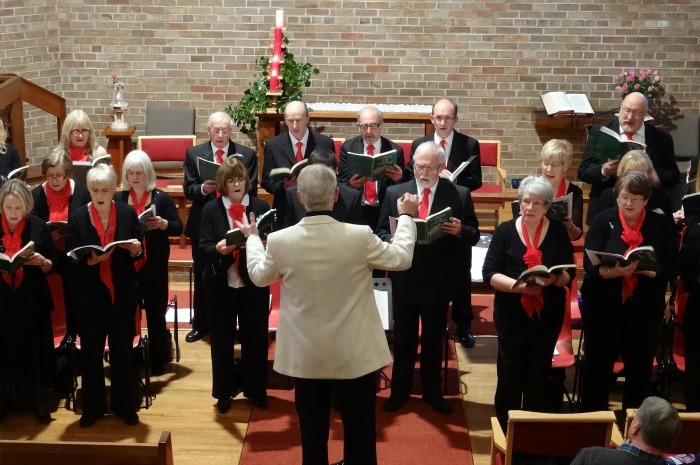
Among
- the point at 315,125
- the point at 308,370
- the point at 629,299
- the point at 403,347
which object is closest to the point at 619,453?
the point at 308,370

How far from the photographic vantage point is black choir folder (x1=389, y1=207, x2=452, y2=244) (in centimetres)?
532

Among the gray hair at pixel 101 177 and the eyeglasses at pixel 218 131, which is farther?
the eyeglasses at pixel 218 131

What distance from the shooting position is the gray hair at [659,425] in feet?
11.6

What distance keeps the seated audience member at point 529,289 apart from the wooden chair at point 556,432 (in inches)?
46.1

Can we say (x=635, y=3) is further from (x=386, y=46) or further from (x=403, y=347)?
(x=403, y=347)

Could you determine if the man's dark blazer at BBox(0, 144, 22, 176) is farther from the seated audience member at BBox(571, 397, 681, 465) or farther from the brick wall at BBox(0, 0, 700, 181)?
the seated audience member at BBox(571, 397, 681, 465)

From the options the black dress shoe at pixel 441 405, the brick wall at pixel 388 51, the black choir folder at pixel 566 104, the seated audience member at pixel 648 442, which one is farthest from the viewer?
the brick wall at pixel 388 51

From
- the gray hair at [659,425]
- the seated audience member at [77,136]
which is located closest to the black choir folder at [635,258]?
the gray hair at [659,425]

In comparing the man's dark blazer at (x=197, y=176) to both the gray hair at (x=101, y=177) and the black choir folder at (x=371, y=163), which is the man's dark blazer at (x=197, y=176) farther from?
the gray hair at (x=101, y=177)

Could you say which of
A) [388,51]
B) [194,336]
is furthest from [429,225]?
[388,51]

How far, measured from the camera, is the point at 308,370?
4.31 m

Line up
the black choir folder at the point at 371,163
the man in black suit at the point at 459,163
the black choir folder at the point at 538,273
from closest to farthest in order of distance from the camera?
the black choir folder at the point at 538,273
the black choir folder at the point at 371,163
the man in black suit at the point at 459,163

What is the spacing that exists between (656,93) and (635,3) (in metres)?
1.04

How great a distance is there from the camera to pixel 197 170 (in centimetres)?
688
